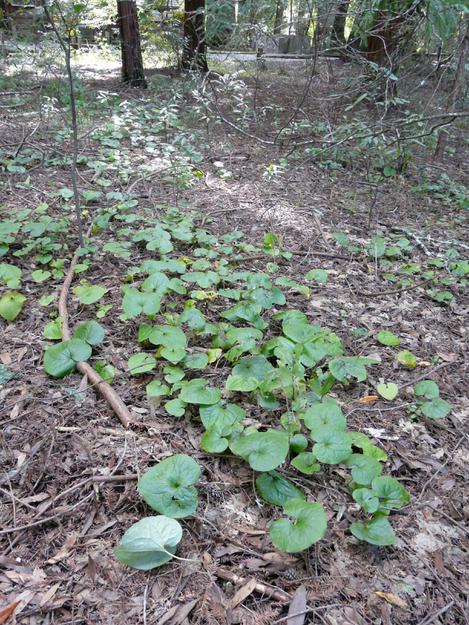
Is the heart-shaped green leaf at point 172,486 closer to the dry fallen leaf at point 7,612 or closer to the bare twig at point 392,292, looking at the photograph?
the dry fallen leaf at point 7,612

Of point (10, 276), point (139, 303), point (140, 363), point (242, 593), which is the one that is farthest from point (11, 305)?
point (242, 593)

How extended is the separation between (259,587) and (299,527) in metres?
0.19

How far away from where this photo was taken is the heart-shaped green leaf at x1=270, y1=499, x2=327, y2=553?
4.17 ft

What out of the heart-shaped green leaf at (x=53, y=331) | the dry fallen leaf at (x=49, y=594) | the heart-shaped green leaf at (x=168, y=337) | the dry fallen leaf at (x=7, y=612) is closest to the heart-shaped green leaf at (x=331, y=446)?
the heart-shaped green leaf at (x=168, y=337)

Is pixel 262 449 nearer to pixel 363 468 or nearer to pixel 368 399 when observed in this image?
pixel 363 468

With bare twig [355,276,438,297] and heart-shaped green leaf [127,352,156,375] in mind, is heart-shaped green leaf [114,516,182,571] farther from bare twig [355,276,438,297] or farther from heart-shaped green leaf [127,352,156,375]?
bare twig [355,276,438,297]

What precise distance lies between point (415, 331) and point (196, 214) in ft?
5.93

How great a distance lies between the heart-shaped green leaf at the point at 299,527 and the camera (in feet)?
4.17

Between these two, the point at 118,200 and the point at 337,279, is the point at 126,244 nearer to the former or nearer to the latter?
the point at 118,200

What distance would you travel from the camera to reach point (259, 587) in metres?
1.25

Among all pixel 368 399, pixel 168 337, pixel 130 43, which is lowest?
pixel 368 399

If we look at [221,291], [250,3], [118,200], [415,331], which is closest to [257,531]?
[221,291]

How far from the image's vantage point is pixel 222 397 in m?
1.91

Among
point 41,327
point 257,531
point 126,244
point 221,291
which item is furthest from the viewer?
point 126,244
